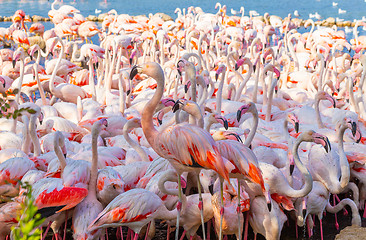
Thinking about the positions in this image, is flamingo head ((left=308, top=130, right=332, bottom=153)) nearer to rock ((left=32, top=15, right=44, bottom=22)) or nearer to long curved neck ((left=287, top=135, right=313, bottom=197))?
long curved neck ((left=287, top=135, right=313, bottom=197))

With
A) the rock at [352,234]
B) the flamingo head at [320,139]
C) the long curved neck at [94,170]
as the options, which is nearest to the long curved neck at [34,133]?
the long curved neck at [94,170]

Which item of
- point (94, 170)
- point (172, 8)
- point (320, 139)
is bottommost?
point (94, 170)

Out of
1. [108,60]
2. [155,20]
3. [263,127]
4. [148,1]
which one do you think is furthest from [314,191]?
[148,1]

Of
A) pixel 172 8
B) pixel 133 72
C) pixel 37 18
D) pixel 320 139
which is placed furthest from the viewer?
pixel 172 8

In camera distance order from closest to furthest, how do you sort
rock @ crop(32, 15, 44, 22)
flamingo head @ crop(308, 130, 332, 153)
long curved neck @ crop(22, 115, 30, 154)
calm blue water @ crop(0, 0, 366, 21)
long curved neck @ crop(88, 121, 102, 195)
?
flamingo head @ crop(308, 130, 332, 153), long curved neck @ crop(88, 121, 102, 195), long curved neck @ crop(22, 115, 30, 154), rock @ crop(32, 15, 44, 22), calm blue water @ crop(0, 0, 366, 21)

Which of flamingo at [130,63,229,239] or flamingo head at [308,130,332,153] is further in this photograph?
flamingo head at [308,130,332,153]

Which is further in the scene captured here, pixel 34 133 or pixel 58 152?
pixel 34 133

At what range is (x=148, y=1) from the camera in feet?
132

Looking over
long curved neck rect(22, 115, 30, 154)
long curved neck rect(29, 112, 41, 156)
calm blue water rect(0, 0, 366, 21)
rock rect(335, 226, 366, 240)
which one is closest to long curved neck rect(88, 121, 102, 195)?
Result: long curved neck rect(29, 112, 41, 156)

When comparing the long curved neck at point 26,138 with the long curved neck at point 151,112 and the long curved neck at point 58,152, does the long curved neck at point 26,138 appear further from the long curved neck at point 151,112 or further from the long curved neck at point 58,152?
the long curved neck at point 151,112

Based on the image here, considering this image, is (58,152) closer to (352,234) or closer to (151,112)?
(151,112)

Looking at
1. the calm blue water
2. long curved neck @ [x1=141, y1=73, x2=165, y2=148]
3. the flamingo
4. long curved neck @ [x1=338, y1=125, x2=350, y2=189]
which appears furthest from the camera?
the calm blue water

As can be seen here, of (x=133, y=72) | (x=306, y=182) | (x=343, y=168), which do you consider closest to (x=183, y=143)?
(x=133, y=72)

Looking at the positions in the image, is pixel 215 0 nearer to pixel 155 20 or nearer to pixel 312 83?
pixel 155 20
